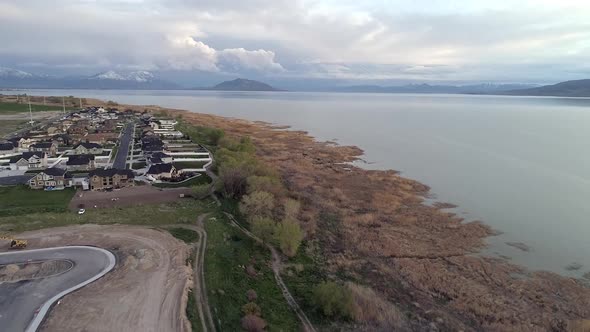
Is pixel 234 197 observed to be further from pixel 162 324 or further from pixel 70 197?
pixel 162 324

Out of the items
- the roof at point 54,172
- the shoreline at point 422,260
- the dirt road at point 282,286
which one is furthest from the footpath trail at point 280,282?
the roof at point 54,172

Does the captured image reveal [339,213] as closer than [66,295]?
No

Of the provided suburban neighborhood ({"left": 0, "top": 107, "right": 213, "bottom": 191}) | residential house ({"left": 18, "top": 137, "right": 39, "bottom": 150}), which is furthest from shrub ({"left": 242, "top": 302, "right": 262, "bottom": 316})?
residential house ({"left": 18, "top": 137, "right": 39, "bottom": 150})

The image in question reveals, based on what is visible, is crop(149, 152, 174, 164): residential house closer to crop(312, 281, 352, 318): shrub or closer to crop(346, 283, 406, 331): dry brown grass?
crop(312, 281, 352, 318): shrub

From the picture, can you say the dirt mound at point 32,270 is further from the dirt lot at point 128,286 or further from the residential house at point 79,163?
the residential house at point 79,163

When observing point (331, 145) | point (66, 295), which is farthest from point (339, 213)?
point (331, 145)

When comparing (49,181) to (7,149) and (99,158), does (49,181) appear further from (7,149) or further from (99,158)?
(7,149)
